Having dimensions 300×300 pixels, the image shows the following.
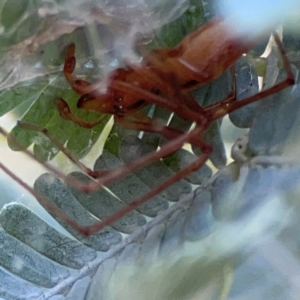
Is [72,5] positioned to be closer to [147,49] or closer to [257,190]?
[147,49]

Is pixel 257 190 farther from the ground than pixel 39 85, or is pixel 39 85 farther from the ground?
pixel 39 85

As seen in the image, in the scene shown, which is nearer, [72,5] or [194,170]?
[72,5]

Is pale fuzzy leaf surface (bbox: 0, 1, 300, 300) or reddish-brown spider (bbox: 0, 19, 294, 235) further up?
reddish-brown spider (bbox: 0, 19, 294, 235)

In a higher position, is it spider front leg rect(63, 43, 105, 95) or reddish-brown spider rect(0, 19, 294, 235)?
spider front leg rect(63, 43, 105, 95)

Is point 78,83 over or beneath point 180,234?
over

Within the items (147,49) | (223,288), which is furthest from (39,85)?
(223,288)

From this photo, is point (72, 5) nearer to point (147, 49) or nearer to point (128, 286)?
point (147, 49)

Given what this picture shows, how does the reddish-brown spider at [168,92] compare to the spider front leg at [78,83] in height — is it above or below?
below

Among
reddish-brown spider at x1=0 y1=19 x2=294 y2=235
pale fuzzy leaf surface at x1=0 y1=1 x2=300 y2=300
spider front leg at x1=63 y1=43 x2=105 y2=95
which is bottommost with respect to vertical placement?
pale fuzzy leaf surface at x1=0 y1=1 x2=300 y2=300

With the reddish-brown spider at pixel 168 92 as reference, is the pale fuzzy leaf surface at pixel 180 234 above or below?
below

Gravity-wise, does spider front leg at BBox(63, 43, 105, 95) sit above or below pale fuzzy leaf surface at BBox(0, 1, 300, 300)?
above

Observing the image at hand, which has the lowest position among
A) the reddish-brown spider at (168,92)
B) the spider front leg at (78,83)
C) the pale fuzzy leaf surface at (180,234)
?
the pale fuzzy leaf surface at (180,234)
